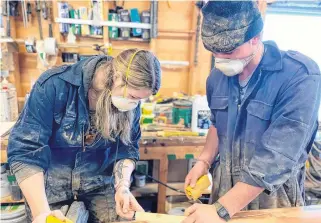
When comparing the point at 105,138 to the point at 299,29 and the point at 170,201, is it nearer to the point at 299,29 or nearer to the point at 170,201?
the point at 170,201

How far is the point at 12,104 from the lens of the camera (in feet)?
6.45

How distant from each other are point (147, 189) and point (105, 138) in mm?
1113

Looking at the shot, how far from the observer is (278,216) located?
976 millimetres

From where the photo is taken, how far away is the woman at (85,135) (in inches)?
39.6

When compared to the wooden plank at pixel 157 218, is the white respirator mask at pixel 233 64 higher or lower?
higher

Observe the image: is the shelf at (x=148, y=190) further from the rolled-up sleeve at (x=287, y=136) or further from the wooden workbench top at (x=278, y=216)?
the rolled-up sleeve at (x=287, y=136)

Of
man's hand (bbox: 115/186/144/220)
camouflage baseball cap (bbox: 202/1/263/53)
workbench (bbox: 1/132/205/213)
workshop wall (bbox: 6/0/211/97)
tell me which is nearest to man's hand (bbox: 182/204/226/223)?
man's hand (bbox: 115/186/144/220)

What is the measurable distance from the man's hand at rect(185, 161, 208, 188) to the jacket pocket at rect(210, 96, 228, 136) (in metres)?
0.20

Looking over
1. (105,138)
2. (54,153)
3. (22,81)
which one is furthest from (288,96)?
(22,81)

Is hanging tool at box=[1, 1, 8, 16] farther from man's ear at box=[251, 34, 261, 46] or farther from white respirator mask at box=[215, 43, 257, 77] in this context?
man's ear at box=[251, 34, 261, 46]

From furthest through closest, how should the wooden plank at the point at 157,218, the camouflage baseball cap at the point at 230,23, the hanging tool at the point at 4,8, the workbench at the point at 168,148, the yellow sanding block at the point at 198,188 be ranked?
1. the hanging tool at the point at 4,8
2. the workbench at the point at 168,148
3. the yellow sanding block at the point at 198,188
4. the wooden plank at the point at 157,218
5. the camouflage baseball cap at the point at 230,23

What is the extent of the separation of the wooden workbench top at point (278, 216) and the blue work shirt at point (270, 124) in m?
0.07

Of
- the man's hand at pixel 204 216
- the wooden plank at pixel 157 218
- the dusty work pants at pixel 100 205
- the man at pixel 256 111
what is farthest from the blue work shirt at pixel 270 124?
the dusty work pants at pixel 100 205

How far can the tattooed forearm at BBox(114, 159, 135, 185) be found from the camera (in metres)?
1.25
